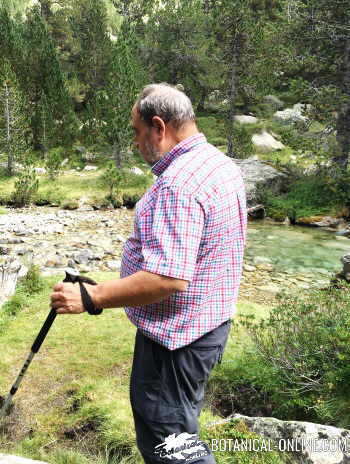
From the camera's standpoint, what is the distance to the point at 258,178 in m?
17.6

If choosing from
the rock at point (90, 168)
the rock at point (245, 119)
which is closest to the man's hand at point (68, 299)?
the rock at point (90, 168)

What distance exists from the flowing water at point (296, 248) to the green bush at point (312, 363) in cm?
593

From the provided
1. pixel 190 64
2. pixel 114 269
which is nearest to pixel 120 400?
pixel 114 269

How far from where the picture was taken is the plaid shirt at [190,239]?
1.92 meters

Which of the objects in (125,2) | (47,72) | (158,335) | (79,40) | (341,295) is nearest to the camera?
(158,335)

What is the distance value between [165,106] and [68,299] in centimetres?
112

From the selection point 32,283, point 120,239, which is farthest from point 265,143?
point 32,283

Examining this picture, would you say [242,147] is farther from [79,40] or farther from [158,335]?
[158,335]

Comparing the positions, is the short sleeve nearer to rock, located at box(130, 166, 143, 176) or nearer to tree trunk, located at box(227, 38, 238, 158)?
rock, located at box(130, 166, 143, 176)

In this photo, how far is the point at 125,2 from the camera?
1679 inches

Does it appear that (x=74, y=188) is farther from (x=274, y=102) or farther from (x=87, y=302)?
(x=274, y=102)

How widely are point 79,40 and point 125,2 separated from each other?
1186cm

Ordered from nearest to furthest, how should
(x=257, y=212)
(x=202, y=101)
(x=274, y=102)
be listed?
(x=257, y=212)
(x=202, y=101)
(x=274, y=102)

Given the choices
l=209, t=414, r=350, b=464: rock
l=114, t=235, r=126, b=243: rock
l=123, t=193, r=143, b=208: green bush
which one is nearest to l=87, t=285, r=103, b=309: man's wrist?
l=209, t=414, r=350, b=464: rock
